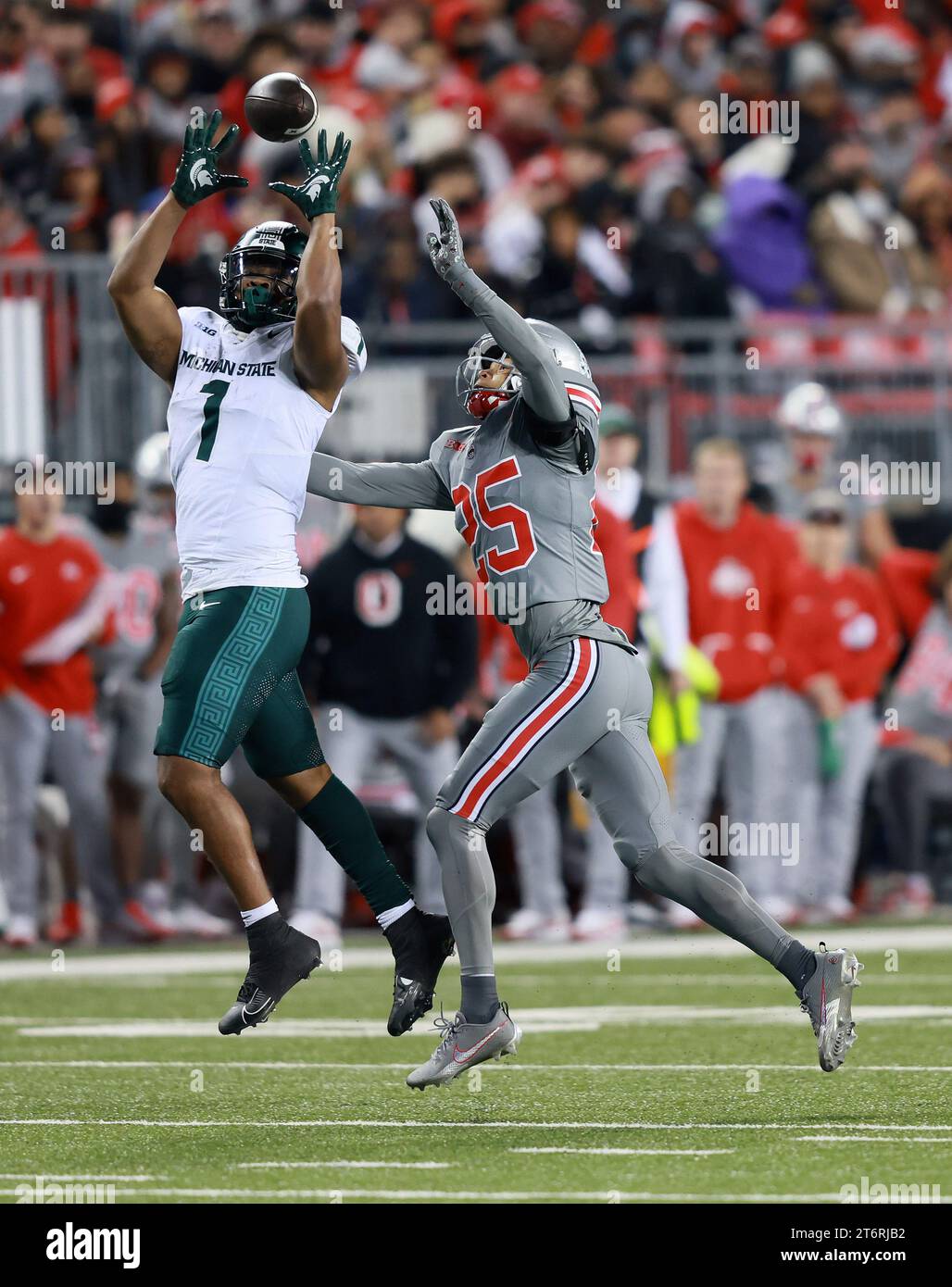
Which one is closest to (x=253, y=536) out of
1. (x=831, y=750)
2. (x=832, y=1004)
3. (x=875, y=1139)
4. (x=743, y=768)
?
(x=832, y=1004)

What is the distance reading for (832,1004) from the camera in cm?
678

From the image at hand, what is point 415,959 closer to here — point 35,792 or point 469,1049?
point 469,1049

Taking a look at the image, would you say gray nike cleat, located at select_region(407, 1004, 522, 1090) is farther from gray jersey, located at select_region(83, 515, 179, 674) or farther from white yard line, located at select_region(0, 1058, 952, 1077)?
gray jersey, located at select_region(83, 515, 179, 674)

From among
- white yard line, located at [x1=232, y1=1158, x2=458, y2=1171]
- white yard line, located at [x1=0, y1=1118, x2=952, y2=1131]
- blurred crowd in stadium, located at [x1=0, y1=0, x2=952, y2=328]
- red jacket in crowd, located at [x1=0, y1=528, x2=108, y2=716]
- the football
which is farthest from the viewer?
blurred crowd in stadium, located at [x1=0, y1=0, x2=952, y2=328]

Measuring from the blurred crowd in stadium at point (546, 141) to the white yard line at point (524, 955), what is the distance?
3.81 m

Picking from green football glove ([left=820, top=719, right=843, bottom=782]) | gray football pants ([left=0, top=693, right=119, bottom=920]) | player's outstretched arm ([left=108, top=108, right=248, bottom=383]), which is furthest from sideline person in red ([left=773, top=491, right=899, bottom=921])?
player's outstretched arm ([left=108, top=108, right=248, bottom=383])

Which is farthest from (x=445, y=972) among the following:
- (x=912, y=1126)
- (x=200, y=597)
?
(x=912, y=1126)

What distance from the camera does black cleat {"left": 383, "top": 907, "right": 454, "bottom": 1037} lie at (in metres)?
7.16

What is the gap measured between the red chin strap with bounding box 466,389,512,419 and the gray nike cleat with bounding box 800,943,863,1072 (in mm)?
1843

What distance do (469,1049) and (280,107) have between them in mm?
2802

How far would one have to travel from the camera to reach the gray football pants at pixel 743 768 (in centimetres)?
1277

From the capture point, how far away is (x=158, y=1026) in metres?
8.97

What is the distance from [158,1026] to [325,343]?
3.06 metres

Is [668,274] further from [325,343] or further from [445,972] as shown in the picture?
[325,343]
